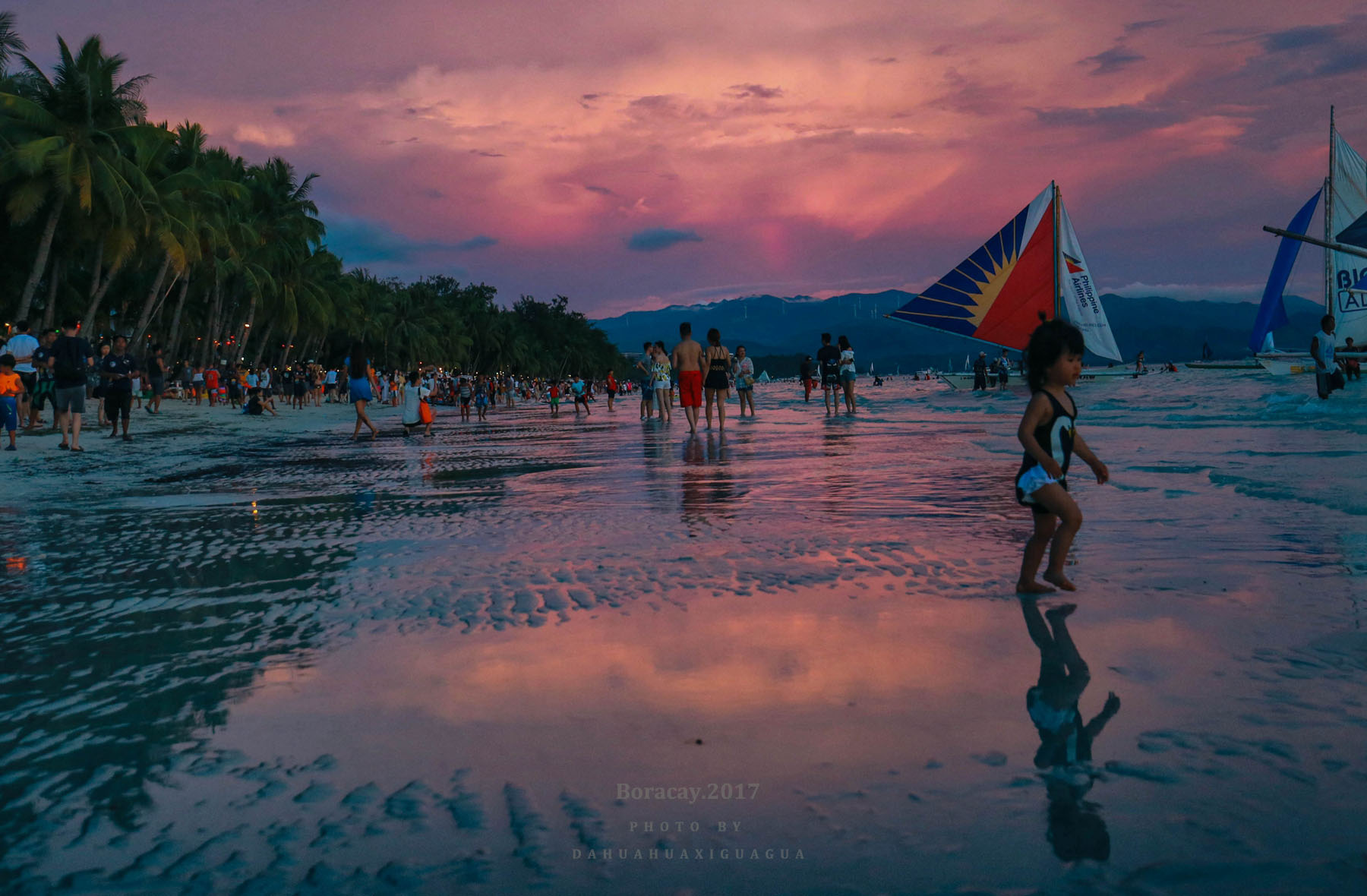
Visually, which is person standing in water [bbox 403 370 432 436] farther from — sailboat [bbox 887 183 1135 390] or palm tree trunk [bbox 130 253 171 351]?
palm tree trunk [bbox 130 253 171 351]

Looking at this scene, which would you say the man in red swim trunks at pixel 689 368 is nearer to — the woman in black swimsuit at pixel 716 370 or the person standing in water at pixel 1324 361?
the woman in black swimsuit at pixel 716 370

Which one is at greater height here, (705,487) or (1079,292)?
(1079,292)

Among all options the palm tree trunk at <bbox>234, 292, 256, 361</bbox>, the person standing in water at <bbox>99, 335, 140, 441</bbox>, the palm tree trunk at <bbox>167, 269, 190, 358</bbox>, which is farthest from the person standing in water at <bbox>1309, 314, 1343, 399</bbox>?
the palm tree trunk at <bbox>234, 292, 256, 361</bbox>

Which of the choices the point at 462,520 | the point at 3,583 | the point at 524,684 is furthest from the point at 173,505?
the point at 524,684

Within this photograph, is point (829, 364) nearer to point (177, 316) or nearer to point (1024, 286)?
point (1024, 286)

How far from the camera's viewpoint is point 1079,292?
34.1 metres

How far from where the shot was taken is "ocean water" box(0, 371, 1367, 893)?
6.53 ft

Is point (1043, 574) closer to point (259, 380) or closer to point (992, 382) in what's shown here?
point (259, 380)

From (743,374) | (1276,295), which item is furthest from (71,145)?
(1276,295)

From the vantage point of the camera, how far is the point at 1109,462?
32.4 ft

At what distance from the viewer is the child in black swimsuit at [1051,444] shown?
426cm

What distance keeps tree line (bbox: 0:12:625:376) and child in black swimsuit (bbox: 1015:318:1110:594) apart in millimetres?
33860

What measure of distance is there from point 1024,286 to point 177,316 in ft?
118

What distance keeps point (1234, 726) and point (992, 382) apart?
45.4 metres
